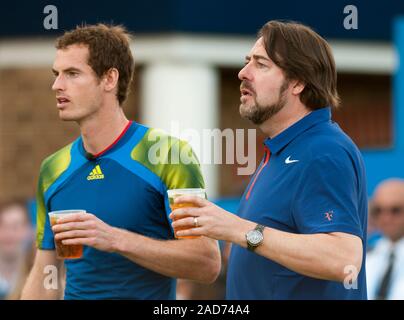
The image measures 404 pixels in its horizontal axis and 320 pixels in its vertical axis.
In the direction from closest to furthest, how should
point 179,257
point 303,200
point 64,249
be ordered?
point 303,200 < point 64,249 < point 179,257

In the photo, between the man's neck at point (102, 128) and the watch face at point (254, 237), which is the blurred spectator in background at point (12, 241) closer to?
the man's neck at point (102, 128)

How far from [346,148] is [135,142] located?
1.20 m

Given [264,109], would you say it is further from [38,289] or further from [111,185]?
[38,289]

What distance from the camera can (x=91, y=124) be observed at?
15.2ft

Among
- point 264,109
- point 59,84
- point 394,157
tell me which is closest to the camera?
point 264,109

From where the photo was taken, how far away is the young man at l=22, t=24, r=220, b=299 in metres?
4.41

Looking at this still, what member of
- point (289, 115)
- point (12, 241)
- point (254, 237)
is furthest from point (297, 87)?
point (12, 241)

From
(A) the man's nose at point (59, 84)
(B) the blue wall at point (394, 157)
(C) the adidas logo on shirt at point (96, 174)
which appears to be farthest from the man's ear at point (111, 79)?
(B) the blue wall at point (394, 157)

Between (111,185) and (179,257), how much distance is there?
0.47 meters

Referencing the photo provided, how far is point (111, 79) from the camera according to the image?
15.4 ft

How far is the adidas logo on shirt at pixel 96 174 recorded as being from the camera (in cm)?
457

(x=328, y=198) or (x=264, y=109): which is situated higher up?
(x=264, y=109)

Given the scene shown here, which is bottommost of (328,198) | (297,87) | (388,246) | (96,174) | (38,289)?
(38,289)

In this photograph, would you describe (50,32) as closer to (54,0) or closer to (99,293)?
(54,0)
